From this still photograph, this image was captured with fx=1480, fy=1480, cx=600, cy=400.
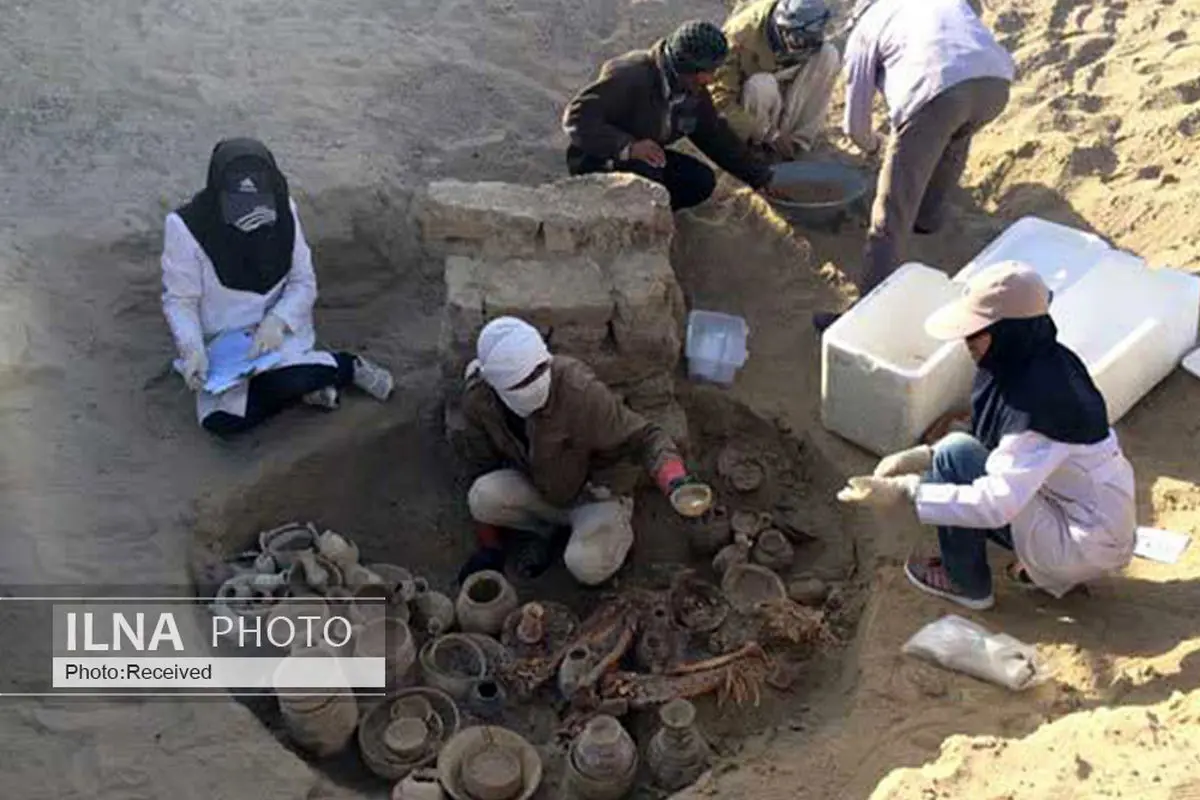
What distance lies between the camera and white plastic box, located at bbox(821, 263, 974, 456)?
5.98 meters

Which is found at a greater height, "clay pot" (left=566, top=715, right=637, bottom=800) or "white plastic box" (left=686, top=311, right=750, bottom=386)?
"white plastic box" (left=686, top=311, right=750, bottom=386)

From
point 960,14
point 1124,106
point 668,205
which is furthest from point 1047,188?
point 668,205

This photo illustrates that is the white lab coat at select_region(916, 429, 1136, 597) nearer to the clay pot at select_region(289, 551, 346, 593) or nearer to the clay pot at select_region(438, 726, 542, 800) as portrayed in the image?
the clay pot at select_region(438, 726, 542, 800)

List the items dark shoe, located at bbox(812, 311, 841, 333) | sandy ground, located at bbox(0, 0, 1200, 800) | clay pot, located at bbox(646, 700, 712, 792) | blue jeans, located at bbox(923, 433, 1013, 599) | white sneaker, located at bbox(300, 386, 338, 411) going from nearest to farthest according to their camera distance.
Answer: sandy ground, located at bbox(0, 0, 1200, 800)
clay pot, located at bbox(646, 700, 712, 792)
blue jeans, located at bbox(923, 433, 1013, 599)
white sneaker, located at bbox(300, 386, 338, 411)
dark shoe, located at bbox(812, 311, 841, 333)

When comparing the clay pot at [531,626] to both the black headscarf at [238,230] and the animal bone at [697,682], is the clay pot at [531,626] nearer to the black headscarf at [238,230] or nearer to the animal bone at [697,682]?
the animal bone at [697,682]

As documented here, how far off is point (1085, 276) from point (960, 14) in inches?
50.6

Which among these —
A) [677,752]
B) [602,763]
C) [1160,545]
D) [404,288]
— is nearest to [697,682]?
[677,752]

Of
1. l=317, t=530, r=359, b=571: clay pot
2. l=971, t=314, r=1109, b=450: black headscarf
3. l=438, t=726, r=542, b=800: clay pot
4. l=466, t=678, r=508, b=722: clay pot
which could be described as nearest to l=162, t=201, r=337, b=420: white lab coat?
l=317, t=530, r=359, b=571: clay pot

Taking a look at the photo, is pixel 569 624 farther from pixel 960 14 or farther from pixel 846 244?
pixel 960 14

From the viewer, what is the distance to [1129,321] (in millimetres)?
6254

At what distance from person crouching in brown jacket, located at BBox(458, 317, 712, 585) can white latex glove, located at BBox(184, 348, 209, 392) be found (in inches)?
43.0

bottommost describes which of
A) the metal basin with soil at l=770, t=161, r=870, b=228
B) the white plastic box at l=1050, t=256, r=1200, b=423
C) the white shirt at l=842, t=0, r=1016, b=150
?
the metal basin with soil at l=770, t=161, r=870, b=228

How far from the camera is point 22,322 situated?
20.8 ft

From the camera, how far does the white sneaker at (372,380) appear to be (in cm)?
636
